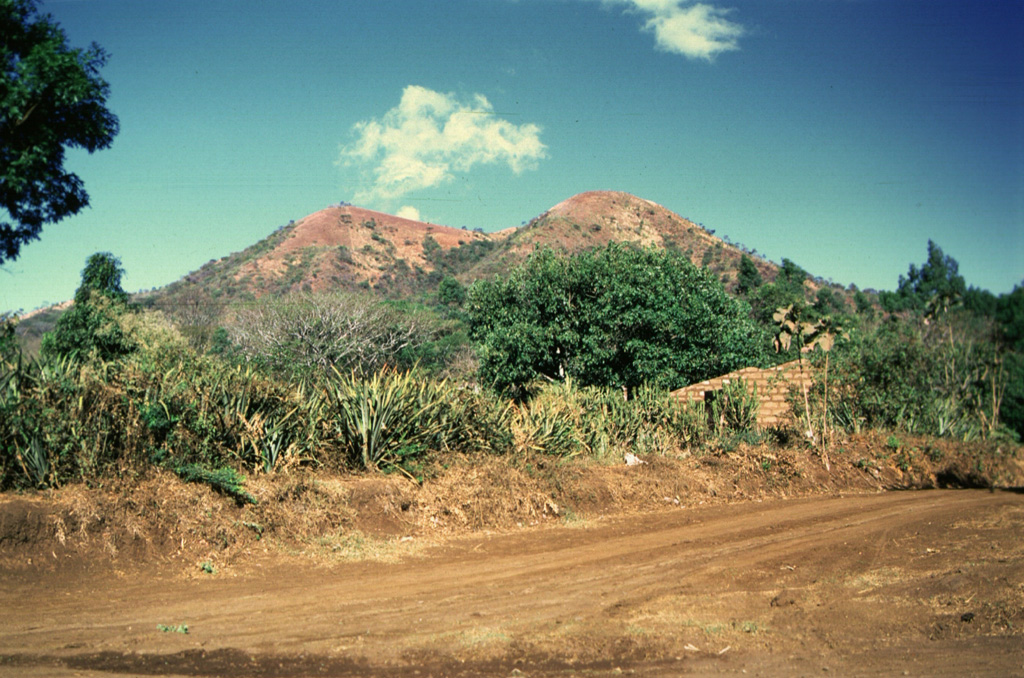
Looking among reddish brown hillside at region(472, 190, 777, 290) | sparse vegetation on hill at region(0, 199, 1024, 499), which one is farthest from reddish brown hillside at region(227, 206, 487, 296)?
sparse vegetation on hill at region(0, 199, 1024, 499)

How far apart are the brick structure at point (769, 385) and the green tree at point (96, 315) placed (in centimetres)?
1687

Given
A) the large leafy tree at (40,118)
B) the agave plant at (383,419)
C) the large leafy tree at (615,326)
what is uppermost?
the large leafy tree at (40,118)

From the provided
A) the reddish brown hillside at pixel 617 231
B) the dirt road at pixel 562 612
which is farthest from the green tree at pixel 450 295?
the dirt road at pixel 562 612

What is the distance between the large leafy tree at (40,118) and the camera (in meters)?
13.2

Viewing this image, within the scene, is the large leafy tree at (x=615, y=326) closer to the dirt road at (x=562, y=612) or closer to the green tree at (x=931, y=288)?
the green tree at (x=931, y=288)

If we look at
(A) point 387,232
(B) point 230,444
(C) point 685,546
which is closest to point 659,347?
(C) point 685,546

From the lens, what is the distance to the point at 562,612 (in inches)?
242

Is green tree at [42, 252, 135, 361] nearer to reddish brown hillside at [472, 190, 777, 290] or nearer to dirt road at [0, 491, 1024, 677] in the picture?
dirt road at [0, 491, 1024, 677]

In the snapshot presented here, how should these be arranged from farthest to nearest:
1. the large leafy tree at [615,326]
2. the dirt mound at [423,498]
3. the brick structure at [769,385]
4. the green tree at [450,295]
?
the green tree at [450,295] → the large leafy tree at [615,326] → the brick structure at [769,385] → the dirt mound at [423,498]

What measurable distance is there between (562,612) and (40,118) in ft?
46.4

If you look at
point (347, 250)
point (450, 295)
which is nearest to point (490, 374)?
point (450, 295)

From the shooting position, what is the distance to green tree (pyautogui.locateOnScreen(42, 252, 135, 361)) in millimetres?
24875

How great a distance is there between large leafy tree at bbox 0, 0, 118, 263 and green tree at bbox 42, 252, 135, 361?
25.1 ft

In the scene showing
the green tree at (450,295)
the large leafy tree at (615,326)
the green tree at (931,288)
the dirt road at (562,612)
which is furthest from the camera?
the green tree at (450,295)
